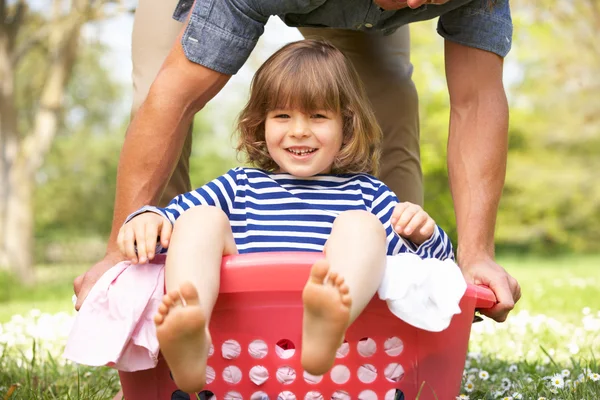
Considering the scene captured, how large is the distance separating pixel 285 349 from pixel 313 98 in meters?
0.59

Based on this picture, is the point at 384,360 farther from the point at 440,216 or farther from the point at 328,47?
the point at 440,216

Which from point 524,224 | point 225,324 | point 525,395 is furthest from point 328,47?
point 524,224

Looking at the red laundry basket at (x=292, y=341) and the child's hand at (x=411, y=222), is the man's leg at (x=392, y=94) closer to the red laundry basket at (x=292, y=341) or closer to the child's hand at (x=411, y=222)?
the child's hand at (x=411, y=222)

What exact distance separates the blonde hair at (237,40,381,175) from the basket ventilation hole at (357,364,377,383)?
555mm

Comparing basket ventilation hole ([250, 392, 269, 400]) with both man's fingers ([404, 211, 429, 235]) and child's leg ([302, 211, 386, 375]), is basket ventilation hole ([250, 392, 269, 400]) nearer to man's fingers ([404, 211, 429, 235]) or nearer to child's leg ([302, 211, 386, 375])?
child's leg ([302, 211, 386, 375])

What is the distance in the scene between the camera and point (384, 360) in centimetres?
139

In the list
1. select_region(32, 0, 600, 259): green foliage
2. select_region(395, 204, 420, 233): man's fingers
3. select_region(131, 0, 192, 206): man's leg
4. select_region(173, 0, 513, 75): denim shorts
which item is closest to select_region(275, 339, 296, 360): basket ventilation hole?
select_region(395, 204, 420, 233): man's fingers

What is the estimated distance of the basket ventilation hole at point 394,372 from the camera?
140cm

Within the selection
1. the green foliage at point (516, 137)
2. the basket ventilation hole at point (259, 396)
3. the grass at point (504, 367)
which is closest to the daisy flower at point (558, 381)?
the grass at point (504, 367)

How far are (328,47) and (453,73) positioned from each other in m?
0.32

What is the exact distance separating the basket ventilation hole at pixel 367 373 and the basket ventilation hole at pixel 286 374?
0.39ft

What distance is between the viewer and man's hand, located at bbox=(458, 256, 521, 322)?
1531mm

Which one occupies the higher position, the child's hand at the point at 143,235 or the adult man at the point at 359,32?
the adult man at the point at 359,32

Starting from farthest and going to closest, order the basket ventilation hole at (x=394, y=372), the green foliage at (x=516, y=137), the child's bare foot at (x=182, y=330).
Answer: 1. the green foliage at (x=516, y=137)
2. the basket ventilation hole at (x=394, y=372)
3. the child's bare foot at (x=182, y=330)
